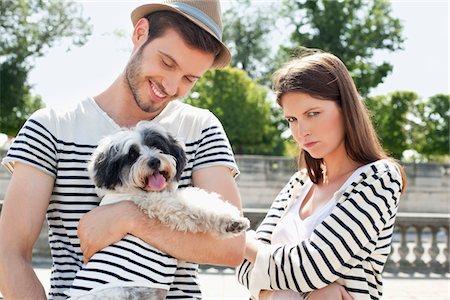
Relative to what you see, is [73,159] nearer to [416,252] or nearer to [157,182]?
[157,182]

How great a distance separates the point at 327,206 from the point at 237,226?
55cm

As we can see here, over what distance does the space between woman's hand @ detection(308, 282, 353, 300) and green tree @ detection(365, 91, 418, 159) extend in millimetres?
33997

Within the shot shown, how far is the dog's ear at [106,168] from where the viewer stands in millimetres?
2668

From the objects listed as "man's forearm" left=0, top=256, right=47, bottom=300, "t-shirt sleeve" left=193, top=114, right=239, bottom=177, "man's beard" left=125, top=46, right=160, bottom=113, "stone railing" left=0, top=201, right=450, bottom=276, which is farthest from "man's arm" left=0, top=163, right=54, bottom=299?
"stone railing" left=0, top=201, right=450, bottom=276

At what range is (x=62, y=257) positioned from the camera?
2.73 meters

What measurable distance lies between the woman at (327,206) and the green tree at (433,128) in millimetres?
35485

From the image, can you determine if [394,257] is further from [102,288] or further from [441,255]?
[102,288]

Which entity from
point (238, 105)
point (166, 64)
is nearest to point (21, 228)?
point (166, 64)

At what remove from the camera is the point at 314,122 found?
121 inches

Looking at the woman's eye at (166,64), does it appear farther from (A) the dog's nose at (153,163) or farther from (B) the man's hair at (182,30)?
(A) the dog's nose at (153,163)

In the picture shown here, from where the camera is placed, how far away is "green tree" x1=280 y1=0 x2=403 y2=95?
3847 centimetres

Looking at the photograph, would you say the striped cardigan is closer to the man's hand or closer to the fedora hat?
the man's hand

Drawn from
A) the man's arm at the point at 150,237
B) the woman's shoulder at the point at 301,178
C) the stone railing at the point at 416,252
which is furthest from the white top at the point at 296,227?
the stone railing at the point at 416,252

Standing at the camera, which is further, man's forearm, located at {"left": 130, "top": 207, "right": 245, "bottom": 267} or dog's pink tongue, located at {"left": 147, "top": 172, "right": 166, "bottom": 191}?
dog's pink tongue, located at {"left": 147, "top": 172, "right": 166, "bottom": 191}
